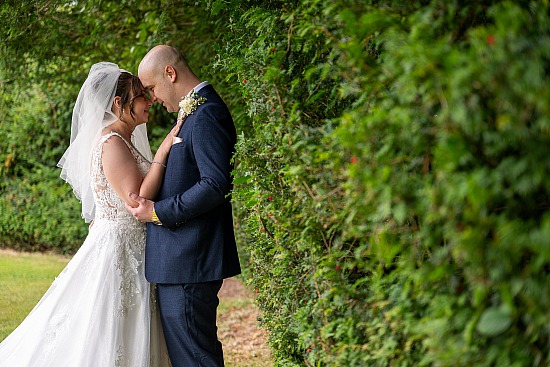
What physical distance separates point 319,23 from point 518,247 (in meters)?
1.15

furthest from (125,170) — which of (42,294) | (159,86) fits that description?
(42,294)

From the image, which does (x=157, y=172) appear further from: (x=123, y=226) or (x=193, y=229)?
(x=123, y=226)

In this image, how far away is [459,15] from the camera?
2049 millimetres

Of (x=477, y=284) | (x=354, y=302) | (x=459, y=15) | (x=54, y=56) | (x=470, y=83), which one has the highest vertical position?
(x=54, y=56)

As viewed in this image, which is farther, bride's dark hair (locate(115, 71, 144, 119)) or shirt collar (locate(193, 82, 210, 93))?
bride's dark hair (locate(115, 71, 144, 119))

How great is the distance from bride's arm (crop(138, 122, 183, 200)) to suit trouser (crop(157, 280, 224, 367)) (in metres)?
0.54

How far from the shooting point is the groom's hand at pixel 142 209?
367 centimetres

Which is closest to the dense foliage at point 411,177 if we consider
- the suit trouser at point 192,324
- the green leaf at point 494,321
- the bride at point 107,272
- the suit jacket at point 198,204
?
the green leaf at point 494,321

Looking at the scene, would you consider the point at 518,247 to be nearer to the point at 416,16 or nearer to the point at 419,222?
the point at 419,222

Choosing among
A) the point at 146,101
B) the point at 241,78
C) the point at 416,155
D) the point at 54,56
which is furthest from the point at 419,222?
the point at 54,56

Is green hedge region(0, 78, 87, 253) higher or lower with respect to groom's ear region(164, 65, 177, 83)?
lower

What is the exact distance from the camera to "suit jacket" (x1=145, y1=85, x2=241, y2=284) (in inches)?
138

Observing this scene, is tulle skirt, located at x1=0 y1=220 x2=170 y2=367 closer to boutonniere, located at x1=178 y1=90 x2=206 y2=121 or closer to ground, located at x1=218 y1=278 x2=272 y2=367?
boutonniere, located at x1=178 y1=90 x2=206 y2=121

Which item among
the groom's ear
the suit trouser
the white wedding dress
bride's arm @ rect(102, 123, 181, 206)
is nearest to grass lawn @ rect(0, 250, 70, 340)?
the white wedding dress
